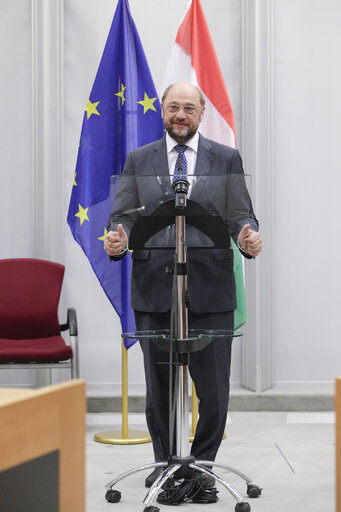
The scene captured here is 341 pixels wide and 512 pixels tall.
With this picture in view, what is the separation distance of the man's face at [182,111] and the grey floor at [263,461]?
1557 mm

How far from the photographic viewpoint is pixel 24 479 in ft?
5.79

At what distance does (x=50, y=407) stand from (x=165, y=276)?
1380 millimetres

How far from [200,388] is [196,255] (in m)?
0.70

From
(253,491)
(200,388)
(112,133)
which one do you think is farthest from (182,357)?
(112,133)

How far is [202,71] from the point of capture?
486 centimetres

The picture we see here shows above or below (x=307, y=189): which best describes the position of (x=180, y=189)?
below

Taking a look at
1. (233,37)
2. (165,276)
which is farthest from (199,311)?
(233,37)

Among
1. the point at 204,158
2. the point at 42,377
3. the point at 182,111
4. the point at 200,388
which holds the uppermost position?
the point at 182,111

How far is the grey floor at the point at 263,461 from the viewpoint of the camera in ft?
10.6

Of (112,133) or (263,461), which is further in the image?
(112,133)

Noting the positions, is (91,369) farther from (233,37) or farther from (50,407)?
(50,407)

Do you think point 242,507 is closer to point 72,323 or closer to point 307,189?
point 72,323

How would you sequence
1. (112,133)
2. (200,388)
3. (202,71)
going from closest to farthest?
(200,388), (112,133), (202,71)

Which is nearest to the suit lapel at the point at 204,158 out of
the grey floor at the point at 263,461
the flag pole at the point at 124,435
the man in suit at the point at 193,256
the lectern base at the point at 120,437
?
the man in suit at the point at 193,256
